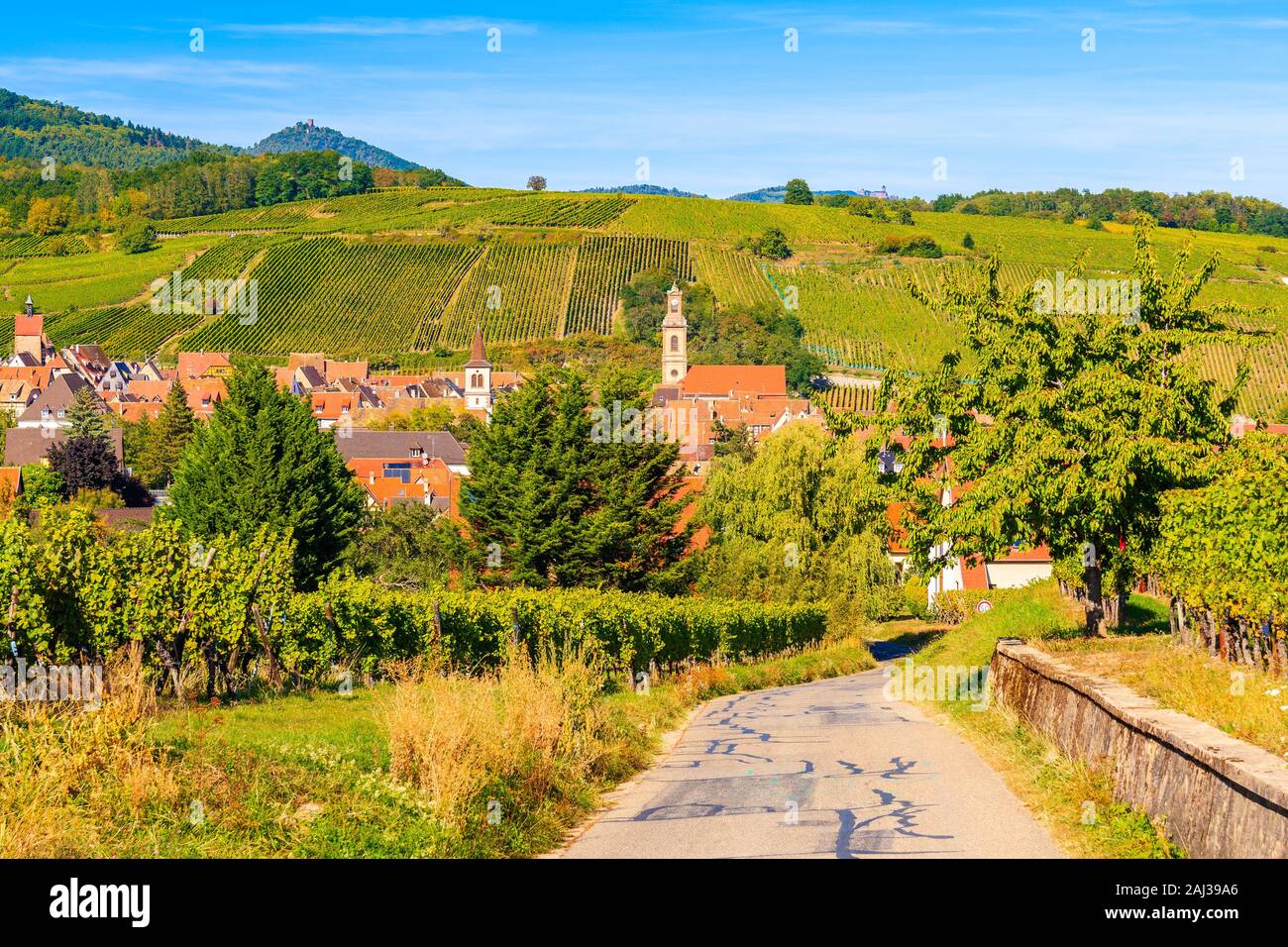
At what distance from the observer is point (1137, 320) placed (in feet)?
71.1

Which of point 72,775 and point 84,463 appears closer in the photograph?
point 72,775

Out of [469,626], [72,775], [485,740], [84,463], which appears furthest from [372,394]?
[72,775]

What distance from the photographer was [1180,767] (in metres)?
9.28

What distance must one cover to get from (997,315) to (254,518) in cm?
2912

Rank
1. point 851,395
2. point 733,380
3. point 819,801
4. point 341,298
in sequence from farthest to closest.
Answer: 1. point 341,298
2. point 733,380
3. point 851,395
4. point 819,801

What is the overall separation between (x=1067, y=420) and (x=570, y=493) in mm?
27196

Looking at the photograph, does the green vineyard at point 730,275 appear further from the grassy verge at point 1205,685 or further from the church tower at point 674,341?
the grassy verge at point 1205,685

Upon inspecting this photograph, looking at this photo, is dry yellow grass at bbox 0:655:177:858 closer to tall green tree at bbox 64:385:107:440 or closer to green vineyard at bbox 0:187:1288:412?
tall green tree at bbox 64:385:107:440

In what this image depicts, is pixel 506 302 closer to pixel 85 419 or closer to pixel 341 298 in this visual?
pixel 341 298

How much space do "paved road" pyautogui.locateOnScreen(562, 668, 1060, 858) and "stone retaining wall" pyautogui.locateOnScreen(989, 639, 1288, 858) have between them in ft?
2.75

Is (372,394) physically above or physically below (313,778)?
above

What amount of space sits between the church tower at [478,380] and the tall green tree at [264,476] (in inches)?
3304
